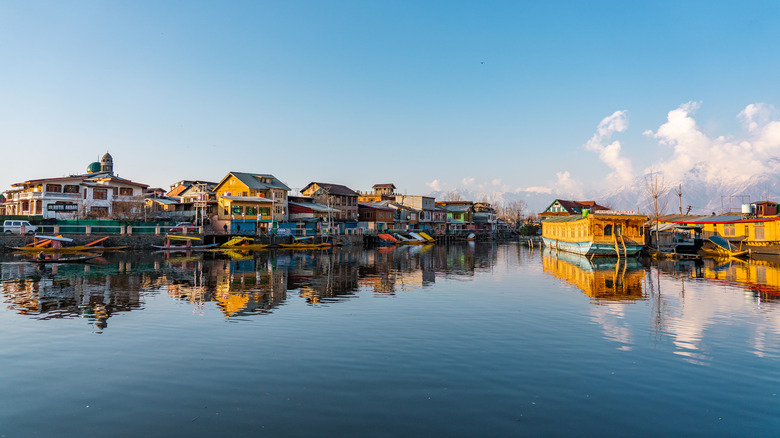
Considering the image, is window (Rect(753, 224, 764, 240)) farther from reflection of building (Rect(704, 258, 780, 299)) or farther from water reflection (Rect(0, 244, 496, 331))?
water reflection (Rect(0, 244, 496, 331))

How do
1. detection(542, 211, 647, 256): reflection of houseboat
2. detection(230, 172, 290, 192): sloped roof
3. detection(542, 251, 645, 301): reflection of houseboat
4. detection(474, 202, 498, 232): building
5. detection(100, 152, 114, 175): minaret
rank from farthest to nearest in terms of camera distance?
detection(474, 202, 498, 232): building → detection(100, 152, 114, 175): minaret → detection(230, 172, 290, 192): sloped roof → detection(542, 211, 647, 256): reflection of houseboat → detection(542, 251, 645, 301): reflection of houseboat

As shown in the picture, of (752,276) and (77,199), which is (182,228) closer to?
(77,199)

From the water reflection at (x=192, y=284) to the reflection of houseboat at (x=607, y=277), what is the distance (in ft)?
24.3

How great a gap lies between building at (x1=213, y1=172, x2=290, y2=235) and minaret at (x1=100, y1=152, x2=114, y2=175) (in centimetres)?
3721

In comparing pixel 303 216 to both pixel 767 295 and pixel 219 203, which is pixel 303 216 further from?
pixel 767 295

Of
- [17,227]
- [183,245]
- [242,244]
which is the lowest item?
[242,244]

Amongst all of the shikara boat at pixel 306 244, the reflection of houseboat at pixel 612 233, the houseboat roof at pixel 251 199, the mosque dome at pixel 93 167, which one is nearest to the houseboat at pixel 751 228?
the reflection of houseboat at pixel 612 233

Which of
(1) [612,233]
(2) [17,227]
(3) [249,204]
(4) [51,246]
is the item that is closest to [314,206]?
(3) [249,204]

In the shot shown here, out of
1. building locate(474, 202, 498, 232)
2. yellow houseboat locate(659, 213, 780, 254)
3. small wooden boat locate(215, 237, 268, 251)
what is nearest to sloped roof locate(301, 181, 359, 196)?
small wooden boat locate(215, 237, 268, 251)

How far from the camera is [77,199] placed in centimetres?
6247

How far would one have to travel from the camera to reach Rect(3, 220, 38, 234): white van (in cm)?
5200

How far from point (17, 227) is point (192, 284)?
1605 inches

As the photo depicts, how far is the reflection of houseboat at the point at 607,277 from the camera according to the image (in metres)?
23.8

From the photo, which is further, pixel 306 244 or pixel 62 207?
pixel 306 244
